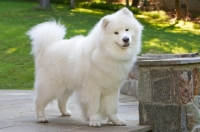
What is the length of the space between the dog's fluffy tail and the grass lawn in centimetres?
571

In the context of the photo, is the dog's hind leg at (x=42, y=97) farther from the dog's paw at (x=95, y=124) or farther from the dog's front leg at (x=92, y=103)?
the dog's paw at (x=95, y=124)

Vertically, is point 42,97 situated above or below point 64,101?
above

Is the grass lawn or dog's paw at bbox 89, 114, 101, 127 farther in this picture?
the grass lawn

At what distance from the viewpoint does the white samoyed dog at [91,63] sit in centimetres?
433

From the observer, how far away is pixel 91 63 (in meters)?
4.49

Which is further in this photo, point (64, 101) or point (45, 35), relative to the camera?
point (64, 101)

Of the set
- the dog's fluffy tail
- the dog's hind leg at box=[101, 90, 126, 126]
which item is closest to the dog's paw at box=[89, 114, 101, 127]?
the dog's hind leg at box=[101, 90, 126, 126]

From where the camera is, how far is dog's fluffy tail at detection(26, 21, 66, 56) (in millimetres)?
5004

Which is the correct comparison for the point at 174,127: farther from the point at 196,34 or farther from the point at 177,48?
the point at 196,34

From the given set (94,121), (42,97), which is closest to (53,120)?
(42,97)

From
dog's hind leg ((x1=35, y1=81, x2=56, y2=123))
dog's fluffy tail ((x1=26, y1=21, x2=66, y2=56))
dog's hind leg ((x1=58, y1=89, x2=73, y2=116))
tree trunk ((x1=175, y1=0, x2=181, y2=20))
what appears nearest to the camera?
dog's hind leg ((x1=35, y1=81, x2=56, y2=123))

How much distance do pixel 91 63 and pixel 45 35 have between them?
0.85 metres

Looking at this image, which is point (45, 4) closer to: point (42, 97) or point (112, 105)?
point (42, 97)

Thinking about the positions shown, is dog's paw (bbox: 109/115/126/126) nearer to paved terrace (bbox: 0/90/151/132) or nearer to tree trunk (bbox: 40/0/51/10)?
paved terrace (bbox: 0/90/151/132)
